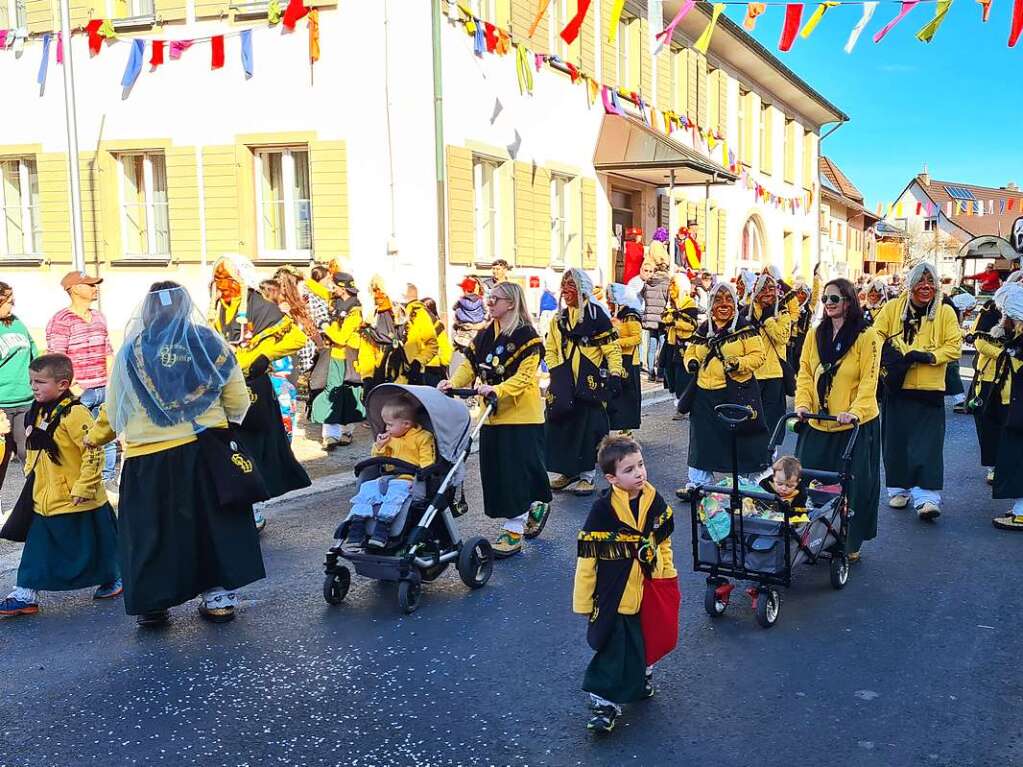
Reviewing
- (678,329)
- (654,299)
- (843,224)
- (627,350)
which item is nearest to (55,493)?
(627,350)

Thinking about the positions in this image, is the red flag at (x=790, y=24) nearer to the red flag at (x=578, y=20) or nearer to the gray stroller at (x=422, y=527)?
the red flag at (x=578, y=20)

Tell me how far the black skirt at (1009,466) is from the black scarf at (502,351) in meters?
3.49

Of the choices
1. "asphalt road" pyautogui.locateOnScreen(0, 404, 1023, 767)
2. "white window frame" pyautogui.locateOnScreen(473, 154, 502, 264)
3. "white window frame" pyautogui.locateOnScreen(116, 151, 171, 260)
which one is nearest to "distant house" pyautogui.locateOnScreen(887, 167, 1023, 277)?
"white window frame" pyautogui.locateOnScreen(473, 154, 502, 264)

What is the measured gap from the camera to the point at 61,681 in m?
4.49

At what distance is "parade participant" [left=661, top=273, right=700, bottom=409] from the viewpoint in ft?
35.6

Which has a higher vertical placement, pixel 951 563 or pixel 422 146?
pixel 422 146

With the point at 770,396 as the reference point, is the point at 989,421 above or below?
below

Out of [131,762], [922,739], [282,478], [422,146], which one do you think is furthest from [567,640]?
[422,146]

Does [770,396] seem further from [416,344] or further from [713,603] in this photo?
[713,603]

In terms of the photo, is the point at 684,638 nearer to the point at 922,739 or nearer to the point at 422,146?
the point at 922,739

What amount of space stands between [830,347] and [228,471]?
147 inches

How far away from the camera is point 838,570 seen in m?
5.66

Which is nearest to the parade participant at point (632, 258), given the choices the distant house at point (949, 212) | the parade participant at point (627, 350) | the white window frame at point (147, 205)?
the white window frame at point (147, 205)

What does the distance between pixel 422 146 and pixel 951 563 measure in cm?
1063
